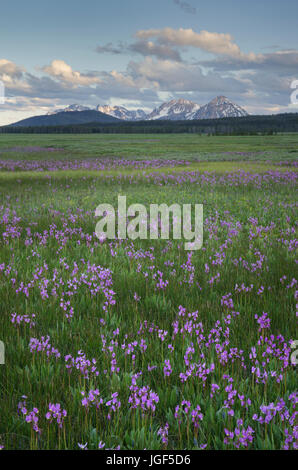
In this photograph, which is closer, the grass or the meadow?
the meadow

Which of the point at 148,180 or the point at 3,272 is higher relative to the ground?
the point at 148,180

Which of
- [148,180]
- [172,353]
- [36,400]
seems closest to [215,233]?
[172,353]

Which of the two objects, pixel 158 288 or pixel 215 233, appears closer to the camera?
pixel 158 288

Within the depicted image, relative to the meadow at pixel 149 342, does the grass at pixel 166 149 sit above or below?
above

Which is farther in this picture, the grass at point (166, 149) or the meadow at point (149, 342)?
Answer: the grass at point (166, 149)

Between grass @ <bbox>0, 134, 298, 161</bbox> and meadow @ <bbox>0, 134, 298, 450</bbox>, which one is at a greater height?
grass @ <bbox>0, 134, 298, 161</bbox>

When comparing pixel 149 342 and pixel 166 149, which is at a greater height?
pixel 166 149

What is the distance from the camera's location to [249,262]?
609 centimetres

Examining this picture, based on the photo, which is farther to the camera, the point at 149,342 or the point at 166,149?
the point at 166,149

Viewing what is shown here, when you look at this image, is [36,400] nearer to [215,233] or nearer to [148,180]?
[215,233]

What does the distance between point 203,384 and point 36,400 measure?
1.30m

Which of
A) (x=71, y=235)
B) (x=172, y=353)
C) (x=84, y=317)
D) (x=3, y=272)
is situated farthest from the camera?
(x=71, y=235)
